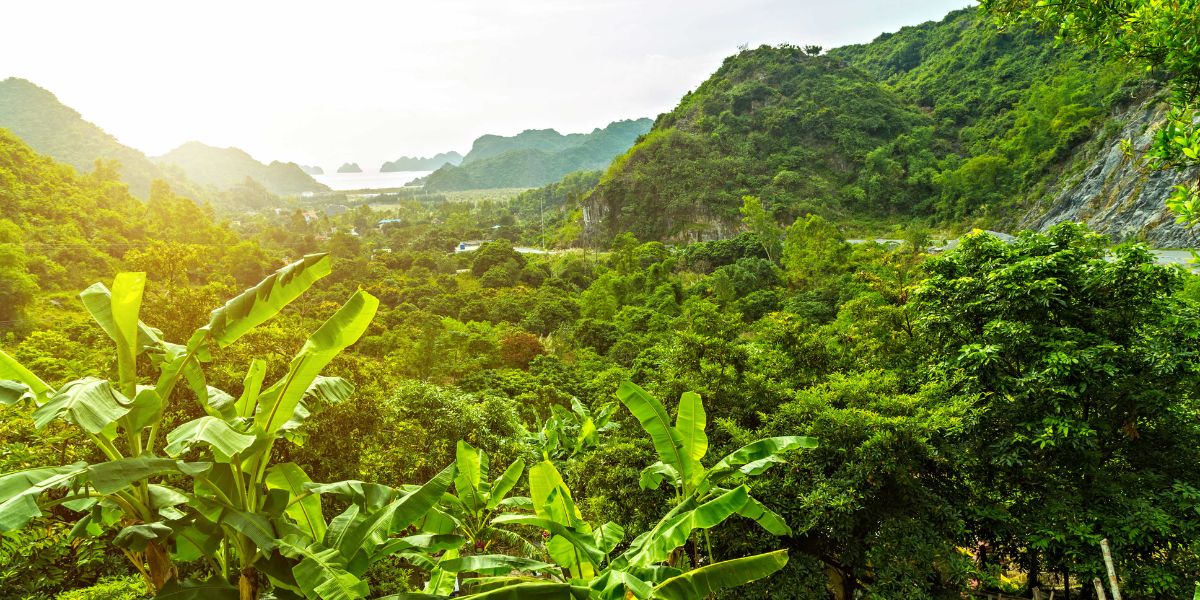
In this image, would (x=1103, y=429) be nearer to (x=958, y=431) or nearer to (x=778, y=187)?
(x=958, y=431)

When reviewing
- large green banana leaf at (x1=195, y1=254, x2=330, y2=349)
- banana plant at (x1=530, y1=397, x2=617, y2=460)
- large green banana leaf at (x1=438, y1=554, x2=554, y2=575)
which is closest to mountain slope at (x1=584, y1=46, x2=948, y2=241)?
banana plant at (x1=530, y1=397, x2=617, y2=460)

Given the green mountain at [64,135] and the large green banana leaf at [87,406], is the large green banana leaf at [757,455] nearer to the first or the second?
the large green banana leaf at [87,406]

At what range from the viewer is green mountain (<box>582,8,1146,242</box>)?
38.8 meters

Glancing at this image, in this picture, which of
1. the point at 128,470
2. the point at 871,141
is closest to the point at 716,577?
the point at 128,470

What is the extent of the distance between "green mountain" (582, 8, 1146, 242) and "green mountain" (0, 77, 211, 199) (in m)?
50.2

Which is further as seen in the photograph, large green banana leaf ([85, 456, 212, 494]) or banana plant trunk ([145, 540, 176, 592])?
banana plant trunk ([145, 540, 176, 592])

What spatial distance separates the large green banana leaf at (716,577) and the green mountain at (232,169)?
131133 mm

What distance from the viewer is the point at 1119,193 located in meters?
27.4

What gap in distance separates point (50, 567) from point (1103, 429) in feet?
36.8

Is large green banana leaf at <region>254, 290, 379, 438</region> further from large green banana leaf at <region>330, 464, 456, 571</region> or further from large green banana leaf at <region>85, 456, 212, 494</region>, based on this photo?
large green banana leaf at <region>330, 464, 456, 571</region>

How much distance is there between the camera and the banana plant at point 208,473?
2.38 m

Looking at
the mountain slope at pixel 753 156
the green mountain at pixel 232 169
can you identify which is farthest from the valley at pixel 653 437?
the green mountain at pixel 232 169

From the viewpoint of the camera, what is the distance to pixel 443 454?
23.9 ft

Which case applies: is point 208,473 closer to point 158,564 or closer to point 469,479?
point 158,564
